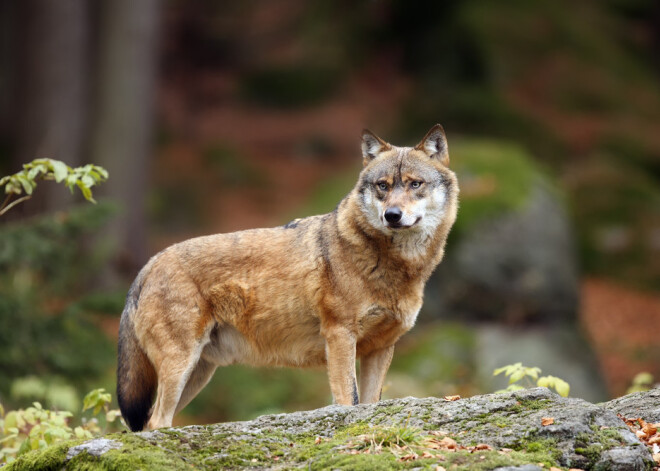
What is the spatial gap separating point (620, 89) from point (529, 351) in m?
13.1

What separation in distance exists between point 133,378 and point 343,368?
1797 mm

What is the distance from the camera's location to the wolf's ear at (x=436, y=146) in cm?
693

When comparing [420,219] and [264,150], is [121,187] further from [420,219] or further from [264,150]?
[420,219]

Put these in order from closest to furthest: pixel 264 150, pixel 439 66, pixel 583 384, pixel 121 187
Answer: pixel 583 384 < pixel 121 187 < pixel 439 66 < pixel 264 150

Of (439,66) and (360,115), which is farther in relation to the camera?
(360,115)

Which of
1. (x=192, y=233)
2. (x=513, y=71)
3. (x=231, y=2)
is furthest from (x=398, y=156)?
(x=231, y=2)

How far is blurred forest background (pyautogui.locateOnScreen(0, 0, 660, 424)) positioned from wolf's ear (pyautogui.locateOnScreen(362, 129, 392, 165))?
4.23 metres

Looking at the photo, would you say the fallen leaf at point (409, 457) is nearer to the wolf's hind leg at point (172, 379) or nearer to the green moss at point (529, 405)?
the green moss at point (529, 405)

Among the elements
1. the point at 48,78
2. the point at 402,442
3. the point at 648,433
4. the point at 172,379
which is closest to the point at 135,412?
the point at 172,379

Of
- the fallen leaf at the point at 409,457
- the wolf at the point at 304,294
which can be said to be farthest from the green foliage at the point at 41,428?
the fallen leaf at the point at 409,457

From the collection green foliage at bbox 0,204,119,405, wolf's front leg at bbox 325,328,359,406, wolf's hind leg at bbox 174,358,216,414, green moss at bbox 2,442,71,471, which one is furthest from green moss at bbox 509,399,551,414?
green foliage at bbox 0,204,119,405

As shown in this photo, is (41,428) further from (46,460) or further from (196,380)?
(196,380)

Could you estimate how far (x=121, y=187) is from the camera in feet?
56.3

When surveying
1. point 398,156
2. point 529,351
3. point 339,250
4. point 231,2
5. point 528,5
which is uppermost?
point 231,2
